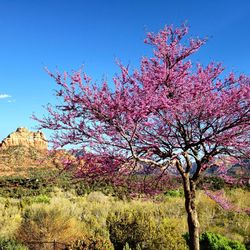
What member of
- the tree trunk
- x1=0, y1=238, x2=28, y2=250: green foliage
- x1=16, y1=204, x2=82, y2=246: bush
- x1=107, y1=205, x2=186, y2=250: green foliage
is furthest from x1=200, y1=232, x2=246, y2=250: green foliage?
x1=0, y1=238, x2=28, y2=250: green foliage

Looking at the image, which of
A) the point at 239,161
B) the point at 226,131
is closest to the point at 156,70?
the point at 226,131

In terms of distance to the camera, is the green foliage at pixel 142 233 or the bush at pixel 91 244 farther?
the green foliage at pixel 142 233

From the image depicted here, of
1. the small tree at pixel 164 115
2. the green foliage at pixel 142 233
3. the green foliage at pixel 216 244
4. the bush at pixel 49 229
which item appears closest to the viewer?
the small tree at pixel 164 115

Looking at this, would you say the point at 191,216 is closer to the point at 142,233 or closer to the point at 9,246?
the point at 142,233

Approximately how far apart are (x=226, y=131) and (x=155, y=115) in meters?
1.71

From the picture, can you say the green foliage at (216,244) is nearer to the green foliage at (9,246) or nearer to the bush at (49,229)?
the bush at (49,229)

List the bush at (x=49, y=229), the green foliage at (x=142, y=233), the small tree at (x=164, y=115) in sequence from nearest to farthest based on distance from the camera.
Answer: the small tree at (x=164, y=115), the green foliage at (x=142, y=233), the bush at (x=49, y=229)

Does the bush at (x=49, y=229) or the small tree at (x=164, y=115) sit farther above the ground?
the small tree at (x=164, y=115)

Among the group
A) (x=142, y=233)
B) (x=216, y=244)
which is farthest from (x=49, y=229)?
(x=216, y=244)

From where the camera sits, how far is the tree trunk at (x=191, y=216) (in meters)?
8.55

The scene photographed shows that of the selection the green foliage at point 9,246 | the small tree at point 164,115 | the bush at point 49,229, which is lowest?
the green foliage at point 9,246

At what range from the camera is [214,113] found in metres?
7.60

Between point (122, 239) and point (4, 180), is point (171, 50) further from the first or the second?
point (4, 180)

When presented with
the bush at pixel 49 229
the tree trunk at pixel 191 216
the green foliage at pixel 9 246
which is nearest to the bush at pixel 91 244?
the green foliage at pixel 9 246
